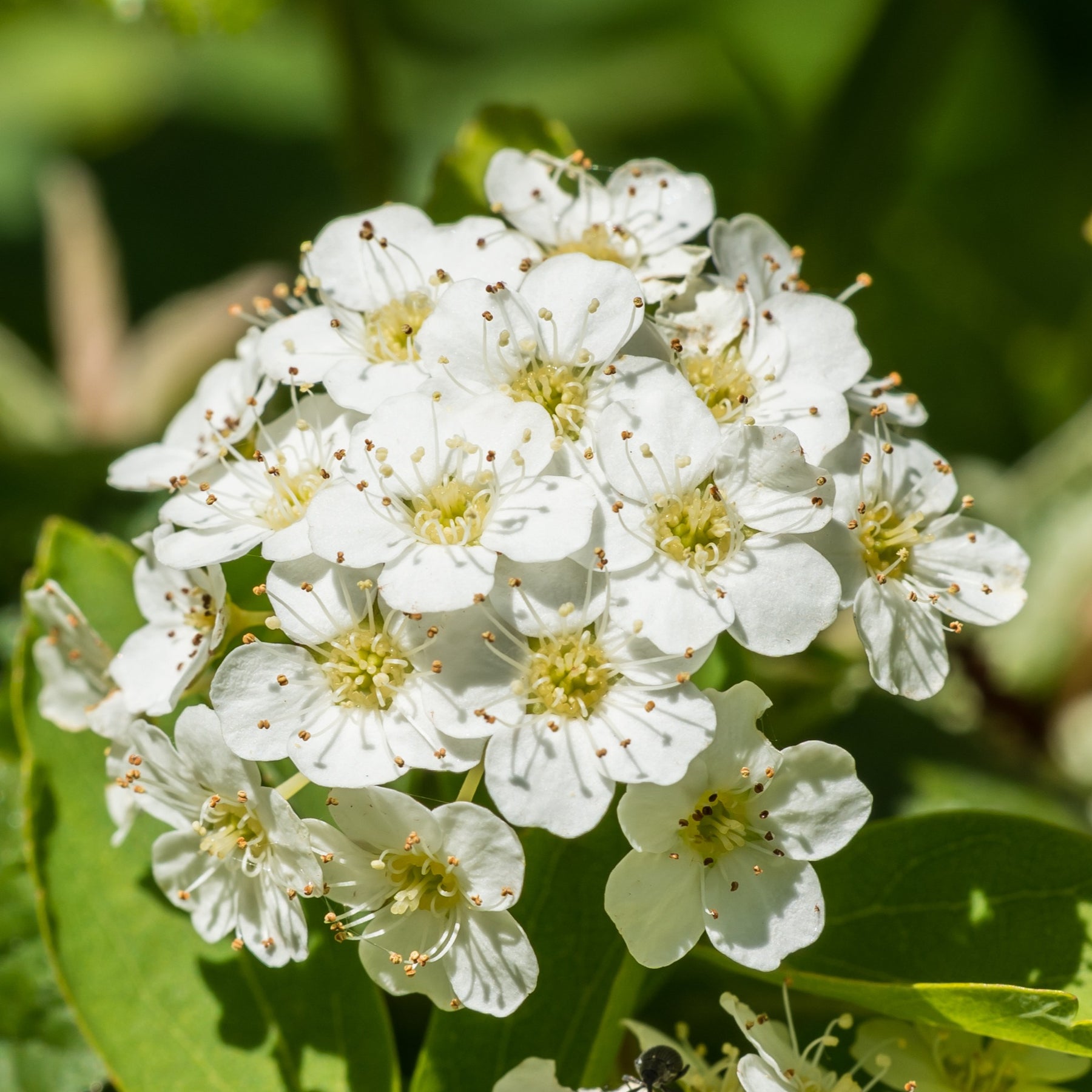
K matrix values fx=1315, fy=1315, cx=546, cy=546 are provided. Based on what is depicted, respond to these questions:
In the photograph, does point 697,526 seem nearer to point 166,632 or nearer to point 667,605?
point 667,605

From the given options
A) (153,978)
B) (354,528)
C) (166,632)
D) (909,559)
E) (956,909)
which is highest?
(909,559)

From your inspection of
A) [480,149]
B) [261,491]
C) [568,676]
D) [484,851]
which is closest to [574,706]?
[568,676]

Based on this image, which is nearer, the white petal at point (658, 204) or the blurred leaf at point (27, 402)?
the white petal at point (658, 204)

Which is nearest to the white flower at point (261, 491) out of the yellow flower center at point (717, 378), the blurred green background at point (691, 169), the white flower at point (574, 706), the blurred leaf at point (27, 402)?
the white flower at point (574, 706)

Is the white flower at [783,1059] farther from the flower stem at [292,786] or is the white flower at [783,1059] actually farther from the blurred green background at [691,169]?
the flower stem at [292,786]

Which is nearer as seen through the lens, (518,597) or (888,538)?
(518,597)

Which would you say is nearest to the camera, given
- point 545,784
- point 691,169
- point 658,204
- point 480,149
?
point 545,784

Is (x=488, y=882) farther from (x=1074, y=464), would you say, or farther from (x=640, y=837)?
(x=1074, y=464)

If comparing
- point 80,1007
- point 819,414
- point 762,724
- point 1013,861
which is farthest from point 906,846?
point 80,1007
